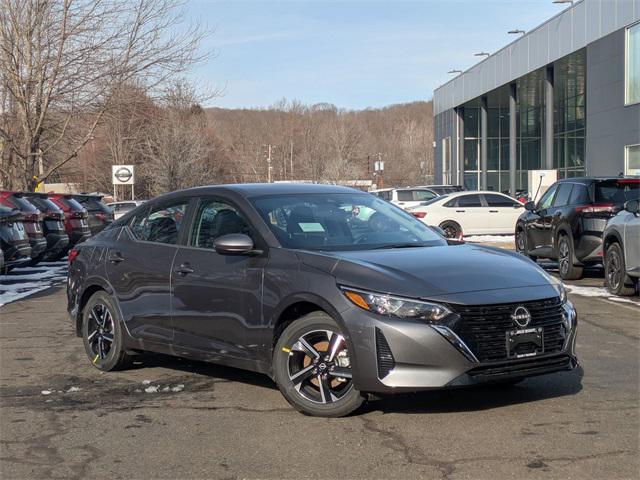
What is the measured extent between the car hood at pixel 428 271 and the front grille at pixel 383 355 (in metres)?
0.29

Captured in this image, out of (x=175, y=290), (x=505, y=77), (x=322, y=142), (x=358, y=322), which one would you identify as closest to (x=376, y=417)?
(x=358, y=322)

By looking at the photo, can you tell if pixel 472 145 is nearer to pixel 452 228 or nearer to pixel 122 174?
pixel 122 174

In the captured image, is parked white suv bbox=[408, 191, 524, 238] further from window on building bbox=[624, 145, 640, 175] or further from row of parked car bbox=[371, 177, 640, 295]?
row of parked car bbox=[371, 177, 640, 295]

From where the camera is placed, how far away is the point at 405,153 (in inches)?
3957

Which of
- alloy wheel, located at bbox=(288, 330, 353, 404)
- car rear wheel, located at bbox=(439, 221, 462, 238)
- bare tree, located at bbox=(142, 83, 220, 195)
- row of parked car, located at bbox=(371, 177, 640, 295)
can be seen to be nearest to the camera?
alloy wheel, located at bbox=(288, 330, 353, 404)

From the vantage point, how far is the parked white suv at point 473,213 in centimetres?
2598

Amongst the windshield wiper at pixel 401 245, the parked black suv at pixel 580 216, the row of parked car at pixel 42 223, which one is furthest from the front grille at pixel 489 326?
the row of parked car at pixel 42 223

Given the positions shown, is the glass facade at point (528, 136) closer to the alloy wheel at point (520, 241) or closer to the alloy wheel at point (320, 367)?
the alloy wheel at point (520, 241)

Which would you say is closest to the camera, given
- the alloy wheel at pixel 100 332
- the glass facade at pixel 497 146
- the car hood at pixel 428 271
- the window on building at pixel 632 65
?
the car hood at pixel 428 271

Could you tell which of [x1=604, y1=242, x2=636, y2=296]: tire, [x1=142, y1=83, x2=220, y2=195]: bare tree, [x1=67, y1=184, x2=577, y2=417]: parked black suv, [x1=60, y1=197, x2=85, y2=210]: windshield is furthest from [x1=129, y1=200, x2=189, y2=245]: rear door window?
[x1=142, y1=83, x2=220, y2=195]: bare tree

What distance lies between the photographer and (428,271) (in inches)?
212

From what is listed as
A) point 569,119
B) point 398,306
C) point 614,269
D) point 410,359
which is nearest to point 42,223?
point 614,269

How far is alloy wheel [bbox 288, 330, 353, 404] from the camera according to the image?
536 centimetres

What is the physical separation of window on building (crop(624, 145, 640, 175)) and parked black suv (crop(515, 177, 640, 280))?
1458cm
